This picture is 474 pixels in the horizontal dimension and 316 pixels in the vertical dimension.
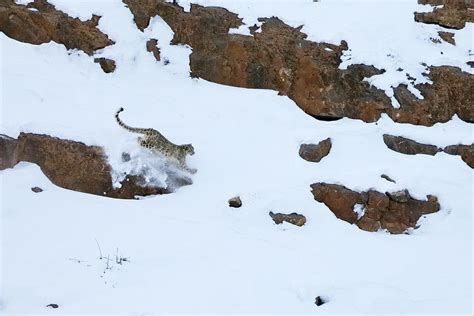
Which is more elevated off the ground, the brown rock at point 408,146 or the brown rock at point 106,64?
the brown rock at point 106,64

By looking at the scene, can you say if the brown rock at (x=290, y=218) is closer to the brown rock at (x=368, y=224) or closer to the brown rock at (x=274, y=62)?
the brown rock at (x=368, y=224)

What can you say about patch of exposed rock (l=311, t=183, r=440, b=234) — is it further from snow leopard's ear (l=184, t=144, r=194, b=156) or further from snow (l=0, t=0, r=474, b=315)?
snow leopard's ear (l=184, t=144, r=194, b=156)

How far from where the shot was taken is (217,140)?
37.1 feet

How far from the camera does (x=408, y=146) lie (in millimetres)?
11352

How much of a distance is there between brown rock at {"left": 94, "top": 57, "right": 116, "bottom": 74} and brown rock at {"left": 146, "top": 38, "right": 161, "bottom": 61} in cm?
93

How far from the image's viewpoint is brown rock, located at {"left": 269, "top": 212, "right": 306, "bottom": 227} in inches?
368

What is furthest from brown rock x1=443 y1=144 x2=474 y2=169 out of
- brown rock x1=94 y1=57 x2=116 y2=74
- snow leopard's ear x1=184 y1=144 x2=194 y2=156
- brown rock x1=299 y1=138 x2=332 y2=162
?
brown rock x1=94 y1=57 x2=116 y2=74

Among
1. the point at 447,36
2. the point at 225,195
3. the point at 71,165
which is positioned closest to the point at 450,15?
the point at 447,36

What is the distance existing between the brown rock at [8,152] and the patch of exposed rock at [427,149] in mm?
6669

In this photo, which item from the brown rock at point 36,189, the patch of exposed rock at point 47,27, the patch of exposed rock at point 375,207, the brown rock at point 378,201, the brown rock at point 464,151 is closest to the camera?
the brown rock at point 36,189

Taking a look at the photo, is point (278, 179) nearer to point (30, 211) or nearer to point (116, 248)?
point (116, 248)

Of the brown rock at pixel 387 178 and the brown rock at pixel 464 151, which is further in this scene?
the brown rock at pixel 464 151

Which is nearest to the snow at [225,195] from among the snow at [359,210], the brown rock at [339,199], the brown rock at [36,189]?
the brown rock at [36,189]

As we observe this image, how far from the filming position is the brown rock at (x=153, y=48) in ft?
43.3
